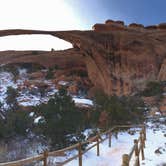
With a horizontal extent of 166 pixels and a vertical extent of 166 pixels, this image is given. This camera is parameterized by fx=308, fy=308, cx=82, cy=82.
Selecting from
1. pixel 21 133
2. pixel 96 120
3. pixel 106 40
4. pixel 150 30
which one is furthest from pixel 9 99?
pixel 150 30

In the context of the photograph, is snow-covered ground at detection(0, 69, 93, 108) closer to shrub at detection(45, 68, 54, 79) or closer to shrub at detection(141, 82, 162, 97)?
shrub at detection(45, 68, 54, 79)

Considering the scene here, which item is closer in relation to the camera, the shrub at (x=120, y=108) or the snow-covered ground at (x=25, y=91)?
the shrub at (x=120, y=108)

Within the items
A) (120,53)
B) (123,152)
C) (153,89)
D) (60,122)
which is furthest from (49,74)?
(60,122)

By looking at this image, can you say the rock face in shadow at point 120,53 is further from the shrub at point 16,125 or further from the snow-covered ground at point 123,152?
the shrub at point 16,125

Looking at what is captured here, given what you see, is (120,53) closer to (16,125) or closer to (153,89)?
(153,89)

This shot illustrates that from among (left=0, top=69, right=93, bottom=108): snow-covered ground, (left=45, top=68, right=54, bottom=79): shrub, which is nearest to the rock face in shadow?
(left=45, top=68, right=54, bottom=79): shrub

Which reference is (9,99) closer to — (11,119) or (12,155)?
(11,119)

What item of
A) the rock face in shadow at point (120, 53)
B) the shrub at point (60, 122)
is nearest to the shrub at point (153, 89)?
the rock face in shadow at point (120, 53)

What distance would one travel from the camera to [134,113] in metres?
19.8

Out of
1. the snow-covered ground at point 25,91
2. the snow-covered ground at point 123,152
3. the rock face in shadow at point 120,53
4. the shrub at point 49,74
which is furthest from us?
the shrub at point 49,74

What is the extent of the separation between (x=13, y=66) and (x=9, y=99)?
14.1 meters

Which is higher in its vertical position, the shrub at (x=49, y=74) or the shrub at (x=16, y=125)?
the shrub at (x=49, y=74)

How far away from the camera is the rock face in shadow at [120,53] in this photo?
28.3 m

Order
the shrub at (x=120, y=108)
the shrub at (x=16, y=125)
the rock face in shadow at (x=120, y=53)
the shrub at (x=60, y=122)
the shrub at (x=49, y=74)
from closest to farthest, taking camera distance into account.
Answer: the shrub at (x=60, y=122) → the shrub at (x=16, y=125) → the shrub at (x=120, y=108) → the rock face in shadow at (x=120, y=53) → the shrub at (x=49, y=74)
